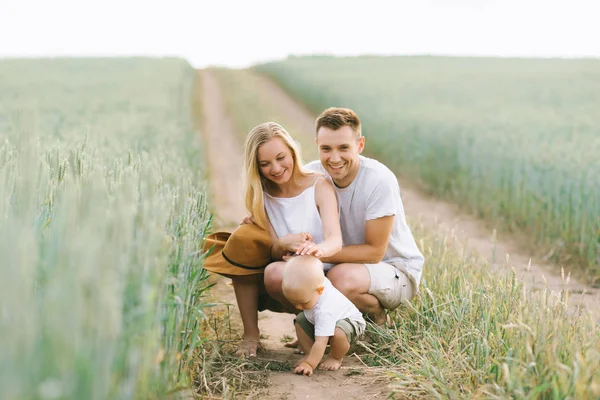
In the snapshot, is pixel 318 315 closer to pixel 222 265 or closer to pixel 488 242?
pixel 222 265

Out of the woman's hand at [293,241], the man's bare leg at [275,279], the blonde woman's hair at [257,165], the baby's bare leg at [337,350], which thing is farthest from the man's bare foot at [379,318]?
the blonde woman's hair at [257,165]

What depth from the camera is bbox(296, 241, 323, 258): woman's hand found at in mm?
3307

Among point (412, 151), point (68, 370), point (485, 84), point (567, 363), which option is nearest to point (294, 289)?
point (567, 363)

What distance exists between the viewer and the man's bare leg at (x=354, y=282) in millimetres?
3727

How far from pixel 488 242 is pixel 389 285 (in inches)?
161

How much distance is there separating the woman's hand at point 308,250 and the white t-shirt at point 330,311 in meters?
0.27

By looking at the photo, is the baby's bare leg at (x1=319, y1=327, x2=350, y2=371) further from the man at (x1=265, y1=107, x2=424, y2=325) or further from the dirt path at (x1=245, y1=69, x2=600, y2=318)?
the dirt path at (x1=245, y1=69, x2=600, y2=318)

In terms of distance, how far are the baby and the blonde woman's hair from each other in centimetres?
48

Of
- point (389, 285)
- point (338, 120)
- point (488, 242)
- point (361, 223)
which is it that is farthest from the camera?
point (488, 242)

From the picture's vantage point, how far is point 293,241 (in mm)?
3711

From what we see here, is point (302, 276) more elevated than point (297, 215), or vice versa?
point (297, 215)

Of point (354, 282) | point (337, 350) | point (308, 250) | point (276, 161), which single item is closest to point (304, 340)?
point (337, 350)

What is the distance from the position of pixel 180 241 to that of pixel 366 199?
1316mm

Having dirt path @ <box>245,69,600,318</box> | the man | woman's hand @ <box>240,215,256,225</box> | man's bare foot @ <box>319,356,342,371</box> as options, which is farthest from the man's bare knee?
dirt path @ <box>245,69,600,318</box>
